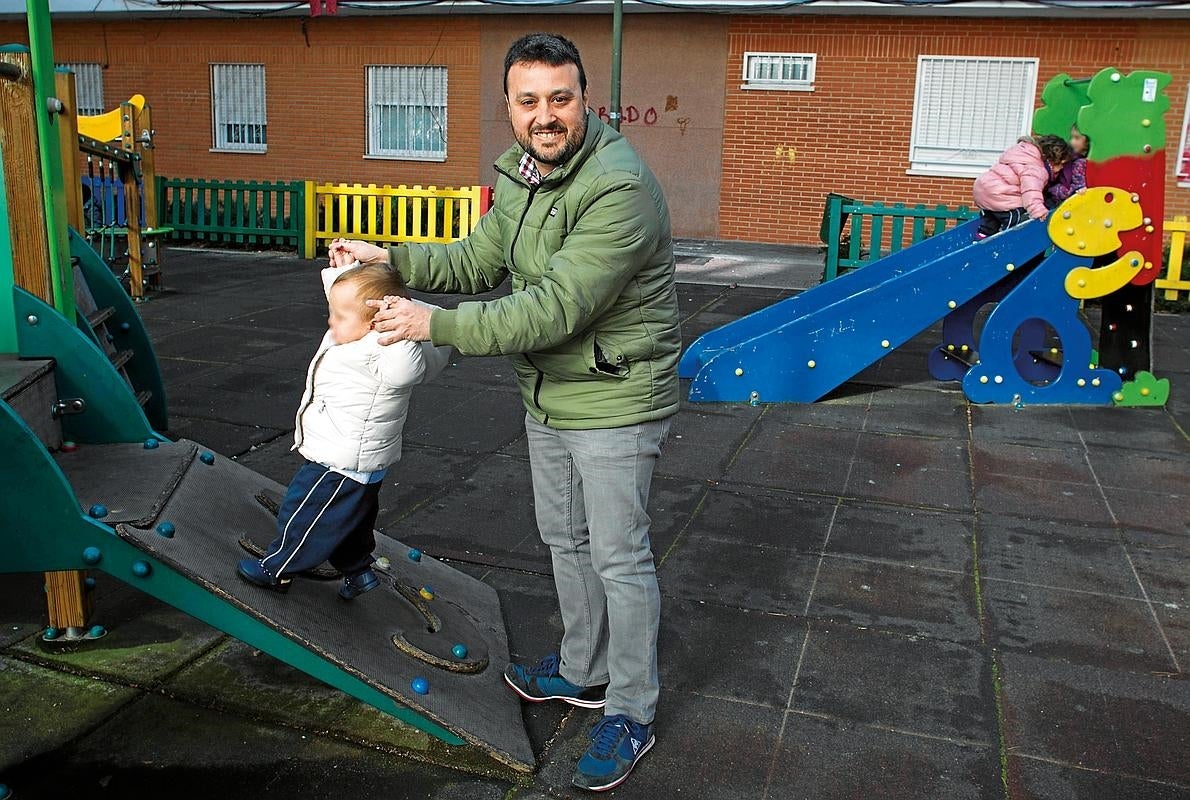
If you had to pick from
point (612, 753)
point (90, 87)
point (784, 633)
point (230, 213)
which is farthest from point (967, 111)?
point (90, 87)

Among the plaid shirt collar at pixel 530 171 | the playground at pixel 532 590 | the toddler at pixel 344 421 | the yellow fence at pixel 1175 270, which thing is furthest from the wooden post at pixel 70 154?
the yellow fence at pixel 1175 270

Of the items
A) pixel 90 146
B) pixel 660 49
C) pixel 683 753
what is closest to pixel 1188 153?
pixel 660 49

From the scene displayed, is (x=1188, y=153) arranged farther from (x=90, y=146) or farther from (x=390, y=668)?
(x=390, y=668)

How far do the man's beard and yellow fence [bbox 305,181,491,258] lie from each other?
1131 centimetres

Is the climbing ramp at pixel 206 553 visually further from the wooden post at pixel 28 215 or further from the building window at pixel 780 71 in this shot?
the building window at pixel 780 71

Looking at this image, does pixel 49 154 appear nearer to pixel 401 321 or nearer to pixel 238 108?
pixel 401 321

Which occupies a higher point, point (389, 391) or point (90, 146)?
point (90, 146)

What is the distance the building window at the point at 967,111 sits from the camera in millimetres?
15688

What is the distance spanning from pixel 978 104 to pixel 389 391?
48.5 feet

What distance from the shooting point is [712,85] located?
16828mm

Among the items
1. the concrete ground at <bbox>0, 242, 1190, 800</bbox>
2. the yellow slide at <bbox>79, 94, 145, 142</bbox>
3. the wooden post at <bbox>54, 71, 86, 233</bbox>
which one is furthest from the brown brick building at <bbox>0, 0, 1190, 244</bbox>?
the wooden post at <bbox>54, 71, 86, 233</bbox>

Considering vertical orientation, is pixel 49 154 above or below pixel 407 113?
below

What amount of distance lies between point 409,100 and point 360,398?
16.6m

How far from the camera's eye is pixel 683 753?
3.10 m
